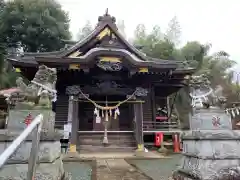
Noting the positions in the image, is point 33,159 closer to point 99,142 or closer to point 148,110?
point 99,142

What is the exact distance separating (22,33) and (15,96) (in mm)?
30937

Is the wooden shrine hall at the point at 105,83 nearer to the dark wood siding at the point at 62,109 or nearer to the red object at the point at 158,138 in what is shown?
the dark wood siding at the point at 62,109

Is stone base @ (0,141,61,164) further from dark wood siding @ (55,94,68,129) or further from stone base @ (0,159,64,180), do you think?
dark wood siding @ (55,94,68,129)

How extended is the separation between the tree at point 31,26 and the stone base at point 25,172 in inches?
1182

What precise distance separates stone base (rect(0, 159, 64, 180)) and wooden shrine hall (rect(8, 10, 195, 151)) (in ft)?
22.1

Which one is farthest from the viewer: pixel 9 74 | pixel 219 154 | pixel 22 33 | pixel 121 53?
pixel 22 33

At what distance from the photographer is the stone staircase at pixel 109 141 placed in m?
11.5

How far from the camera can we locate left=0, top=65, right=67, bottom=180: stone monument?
158 inches

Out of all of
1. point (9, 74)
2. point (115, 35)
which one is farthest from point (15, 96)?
point (9, 74)

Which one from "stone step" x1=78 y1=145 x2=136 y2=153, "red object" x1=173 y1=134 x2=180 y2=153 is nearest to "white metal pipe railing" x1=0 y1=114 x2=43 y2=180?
"stone step" x1=78 y1=145 x2=136 y2=153

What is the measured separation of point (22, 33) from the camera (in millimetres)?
31734

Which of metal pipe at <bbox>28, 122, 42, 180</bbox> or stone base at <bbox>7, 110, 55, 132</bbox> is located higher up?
stone base at <bbox>7, 110, 55, 132</bbox>

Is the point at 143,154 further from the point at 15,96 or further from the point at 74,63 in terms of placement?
the point at 15,96

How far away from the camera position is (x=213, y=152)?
4.70 meters
